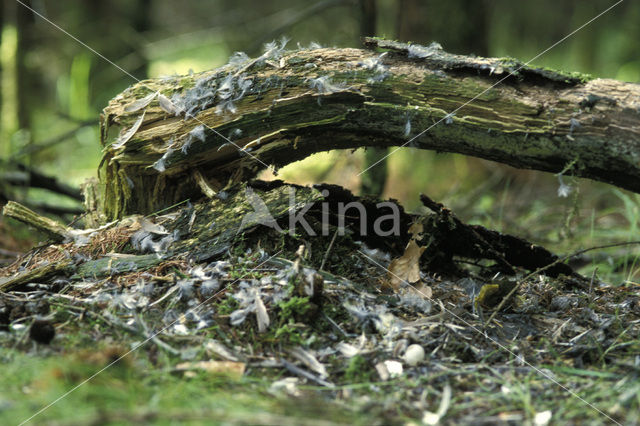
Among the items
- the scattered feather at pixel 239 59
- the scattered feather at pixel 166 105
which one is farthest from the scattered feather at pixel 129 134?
the scattered feather at pixel 239 59

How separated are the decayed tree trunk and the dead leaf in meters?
0.48

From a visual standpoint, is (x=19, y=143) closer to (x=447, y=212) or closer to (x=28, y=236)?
(x=28, y=236)

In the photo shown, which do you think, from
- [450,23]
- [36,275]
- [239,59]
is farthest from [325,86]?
[450,23]

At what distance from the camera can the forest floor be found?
1.46 metres

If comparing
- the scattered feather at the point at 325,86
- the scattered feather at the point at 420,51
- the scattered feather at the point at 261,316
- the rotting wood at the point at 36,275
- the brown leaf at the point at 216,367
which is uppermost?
the scattered feather at the point at 420,51

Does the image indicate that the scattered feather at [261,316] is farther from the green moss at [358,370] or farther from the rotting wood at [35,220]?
the rotting wood at [35,220]

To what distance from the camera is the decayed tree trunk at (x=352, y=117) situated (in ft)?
6.64

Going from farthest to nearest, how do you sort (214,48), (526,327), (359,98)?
(214,48) < (359,98) < (526,327)

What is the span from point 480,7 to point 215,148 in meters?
3.61

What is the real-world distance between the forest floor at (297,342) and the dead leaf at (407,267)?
0.09 feet

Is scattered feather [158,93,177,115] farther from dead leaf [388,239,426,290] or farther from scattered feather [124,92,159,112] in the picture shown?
dead leaf [388,239,426,290]

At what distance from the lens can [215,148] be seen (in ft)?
8.13

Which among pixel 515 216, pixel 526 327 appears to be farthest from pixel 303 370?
pixel 515 216

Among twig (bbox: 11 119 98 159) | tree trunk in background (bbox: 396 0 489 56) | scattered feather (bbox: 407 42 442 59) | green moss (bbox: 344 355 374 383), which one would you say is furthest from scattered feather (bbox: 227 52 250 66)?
tree trunk in background (bbox: 396 0 489 56)
